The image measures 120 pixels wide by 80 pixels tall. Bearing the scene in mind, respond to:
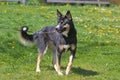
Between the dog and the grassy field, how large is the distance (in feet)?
1.12

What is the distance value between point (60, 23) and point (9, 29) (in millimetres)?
4835

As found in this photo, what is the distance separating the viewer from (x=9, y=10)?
18375 millimetres

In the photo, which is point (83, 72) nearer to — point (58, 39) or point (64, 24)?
point (58, 39)

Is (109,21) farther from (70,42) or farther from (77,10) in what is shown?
(70,42)

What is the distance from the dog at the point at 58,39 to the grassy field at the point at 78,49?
0.34 metres

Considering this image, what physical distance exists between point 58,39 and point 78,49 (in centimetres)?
291

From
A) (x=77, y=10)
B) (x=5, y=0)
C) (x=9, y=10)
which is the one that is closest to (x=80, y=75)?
(x=9, y=10)

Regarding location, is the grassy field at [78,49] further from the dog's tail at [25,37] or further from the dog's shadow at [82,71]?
the dog's tail at [25,37]

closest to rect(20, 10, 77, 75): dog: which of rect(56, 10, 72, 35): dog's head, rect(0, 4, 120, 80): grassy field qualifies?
rect(56, 10, 72, 35): dog's head

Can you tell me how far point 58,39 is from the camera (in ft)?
33.0

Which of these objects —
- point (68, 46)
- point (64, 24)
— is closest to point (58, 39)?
point (68, 46)

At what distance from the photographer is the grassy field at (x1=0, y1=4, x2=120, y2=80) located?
9.99 m

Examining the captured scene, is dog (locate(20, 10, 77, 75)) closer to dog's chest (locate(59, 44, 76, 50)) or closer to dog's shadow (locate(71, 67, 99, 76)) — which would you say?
dog's chest (locate(59, 44, 76, 50))

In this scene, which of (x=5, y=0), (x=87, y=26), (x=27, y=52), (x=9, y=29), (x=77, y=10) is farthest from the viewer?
(x=5, y=0)
